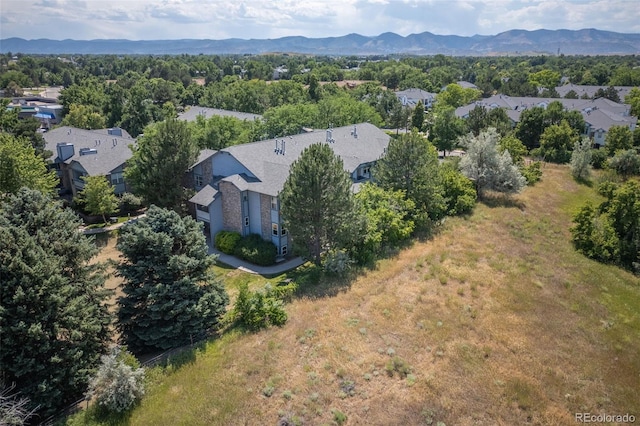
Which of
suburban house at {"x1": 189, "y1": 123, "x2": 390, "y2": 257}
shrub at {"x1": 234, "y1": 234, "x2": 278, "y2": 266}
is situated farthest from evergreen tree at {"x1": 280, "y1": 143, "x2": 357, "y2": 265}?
shrub at {"x1": 234, "y1": 234, "x2": 278, "y2": 266}

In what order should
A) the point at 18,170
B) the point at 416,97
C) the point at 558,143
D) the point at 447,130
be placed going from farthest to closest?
the point at 416,97
the point at 447,130
the point at 558,143
the point at 18,170

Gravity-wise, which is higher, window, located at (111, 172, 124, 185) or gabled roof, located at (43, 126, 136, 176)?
gabled roof, located at (43, 126, 136, 176)

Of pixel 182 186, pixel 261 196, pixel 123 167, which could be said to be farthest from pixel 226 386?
pixel 123 167

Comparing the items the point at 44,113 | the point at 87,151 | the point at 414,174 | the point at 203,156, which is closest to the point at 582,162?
the point at 414,174

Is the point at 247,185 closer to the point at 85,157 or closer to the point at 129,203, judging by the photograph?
the point at 129,203

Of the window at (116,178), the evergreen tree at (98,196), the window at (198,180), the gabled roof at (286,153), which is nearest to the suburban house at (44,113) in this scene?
the window at (116,178)

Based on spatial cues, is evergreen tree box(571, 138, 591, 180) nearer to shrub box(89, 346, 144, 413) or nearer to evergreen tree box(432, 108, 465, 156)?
evergreen tree box(432, 108, 465, 156)
